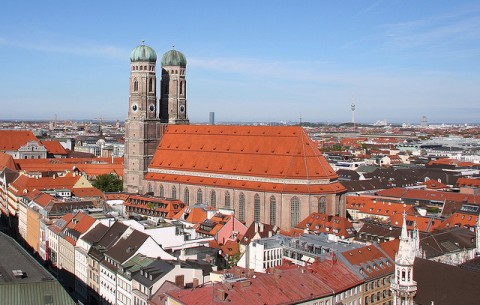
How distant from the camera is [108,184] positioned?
137 m

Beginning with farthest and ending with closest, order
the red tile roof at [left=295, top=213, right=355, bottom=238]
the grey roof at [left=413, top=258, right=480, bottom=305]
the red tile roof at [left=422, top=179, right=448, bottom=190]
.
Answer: the red tile roof at [left=422, top=179, right=448, bottom=190], the red tile roof at [left=295, top=213, right=355, bottom=238], the grey roof at [left=413, top=258, right=480, bottom=305]

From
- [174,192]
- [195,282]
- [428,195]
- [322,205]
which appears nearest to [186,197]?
[174,192]

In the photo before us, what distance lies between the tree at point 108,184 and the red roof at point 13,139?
59336 millimetres

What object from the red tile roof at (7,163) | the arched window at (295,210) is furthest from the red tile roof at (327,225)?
the red tile roof at (7,163)

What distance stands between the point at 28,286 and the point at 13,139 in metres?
153

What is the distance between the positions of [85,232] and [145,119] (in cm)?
5013

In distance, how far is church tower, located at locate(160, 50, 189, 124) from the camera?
132 m

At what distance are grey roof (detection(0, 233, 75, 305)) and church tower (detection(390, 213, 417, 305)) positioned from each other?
29.0m

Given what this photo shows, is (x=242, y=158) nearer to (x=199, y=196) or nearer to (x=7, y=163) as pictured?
(x=199, y=196)

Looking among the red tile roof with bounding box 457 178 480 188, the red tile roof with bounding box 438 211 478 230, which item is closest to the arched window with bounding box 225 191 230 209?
the red tile roof with bounding box 438 211 478 230

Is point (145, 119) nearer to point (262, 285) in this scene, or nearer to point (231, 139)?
point (231, 139)

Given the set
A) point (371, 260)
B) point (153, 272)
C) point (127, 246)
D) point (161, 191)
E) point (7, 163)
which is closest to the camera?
→ point (153, 272)

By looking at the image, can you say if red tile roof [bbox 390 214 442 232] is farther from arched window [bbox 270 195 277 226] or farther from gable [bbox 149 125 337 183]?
arched window [bbox 270 195 277 226]

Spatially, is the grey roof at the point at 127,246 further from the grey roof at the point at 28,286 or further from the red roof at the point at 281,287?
the grey roof at the point at 28,286
